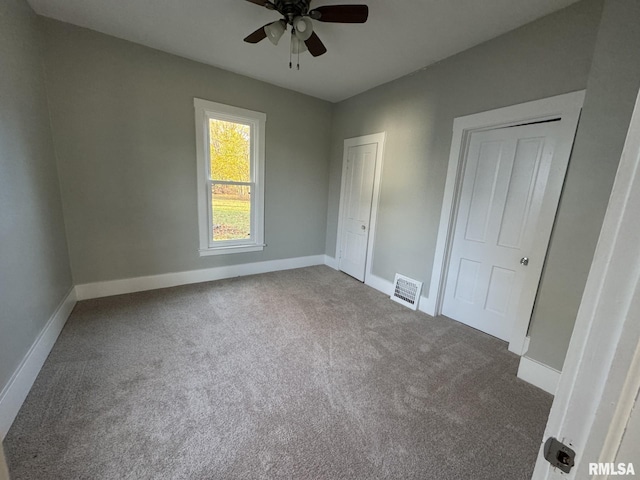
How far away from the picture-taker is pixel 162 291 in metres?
3.08

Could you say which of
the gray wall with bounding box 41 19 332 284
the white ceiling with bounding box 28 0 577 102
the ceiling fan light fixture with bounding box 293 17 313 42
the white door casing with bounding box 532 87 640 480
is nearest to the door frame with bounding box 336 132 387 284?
the white ceiling with bounding box 28 0 577 102

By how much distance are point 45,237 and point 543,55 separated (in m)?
4.23

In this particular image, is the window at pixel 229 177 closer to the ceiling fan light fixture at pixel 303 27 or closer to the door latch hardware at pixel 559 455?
the ceiling fan light fixture at pixel 303 27

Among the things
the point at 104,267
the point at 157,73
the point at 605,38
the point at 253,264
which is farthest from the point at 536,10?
the point at 104,267

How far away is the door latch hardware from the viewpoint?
450 mm

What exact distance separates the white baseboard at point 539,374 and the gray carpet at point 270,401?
7 centimetres

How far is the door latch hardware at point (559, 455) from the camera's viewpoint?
1.48 ft

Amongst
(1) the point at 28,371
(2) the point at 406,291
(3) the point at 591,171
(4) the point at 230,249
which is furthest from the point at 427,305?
(1) the point at 28,371

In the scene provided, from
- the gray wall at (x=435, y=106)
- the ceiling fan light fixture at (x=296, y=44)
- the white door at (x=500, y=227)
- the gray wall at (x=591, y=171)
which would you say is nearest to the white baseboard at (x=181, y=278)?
the gray wall at (x=435, y=106)

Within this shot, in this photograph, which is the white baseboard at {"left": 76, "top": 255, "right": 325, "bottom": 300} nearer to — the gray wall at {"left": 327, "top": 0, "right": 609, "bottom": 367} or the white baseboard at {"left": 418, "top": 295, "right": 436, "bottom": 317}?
the gray wall at {"left": 327, "top": 0, "right": 609, "bottom": 367}

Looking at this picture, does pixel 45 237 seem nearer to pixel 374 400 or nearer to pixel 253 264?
pixel 253 264

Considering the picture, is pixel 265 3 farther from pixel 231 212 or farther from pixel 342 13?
pixel 231 212

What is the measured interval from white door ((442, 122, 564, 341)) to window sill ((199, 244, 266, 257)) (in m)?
2.62

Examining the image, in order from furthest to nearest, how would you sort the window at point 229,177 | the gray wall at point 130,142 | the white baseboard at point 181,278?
1. the window at point 229,177
2. the white baseboard at point 181,278
3. the gray wall at point 130,142
